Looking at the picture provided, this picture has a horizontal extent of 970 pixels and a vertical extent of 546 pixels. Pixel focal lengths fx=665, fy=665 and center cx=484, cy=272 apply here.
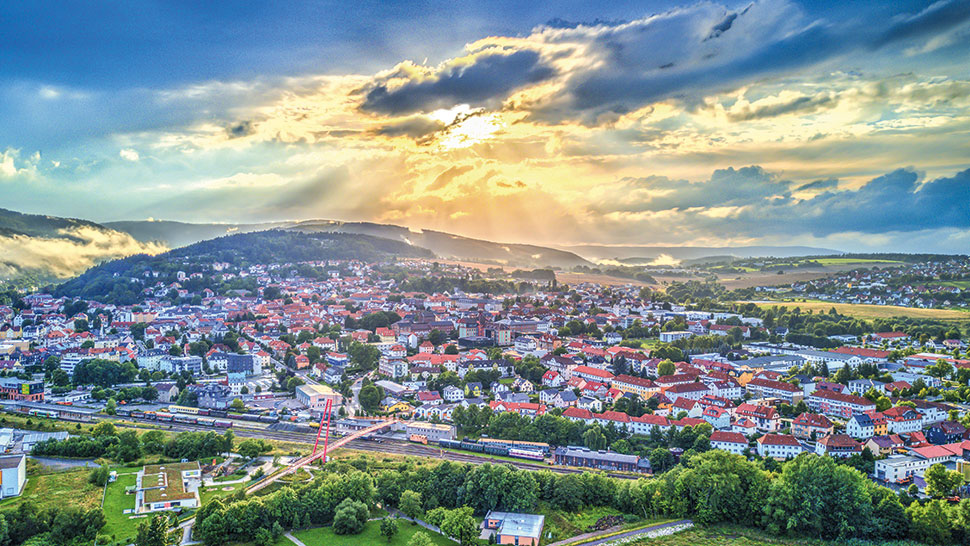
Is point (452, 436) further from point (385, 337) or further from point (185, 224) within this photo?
point (185, 224)

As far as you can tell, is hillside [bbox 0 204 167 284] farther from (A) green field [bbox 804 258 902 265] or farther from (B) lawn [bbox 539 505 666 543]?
(A) green field [bbox 804 258 902 265]

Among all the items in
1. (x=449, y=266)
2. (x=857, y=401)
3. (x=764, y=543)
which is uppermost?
(x=449, y=266)

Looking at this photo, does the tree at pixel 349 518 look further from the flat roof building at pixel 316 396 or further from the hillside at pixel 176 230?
the hillside at pixel 176 230

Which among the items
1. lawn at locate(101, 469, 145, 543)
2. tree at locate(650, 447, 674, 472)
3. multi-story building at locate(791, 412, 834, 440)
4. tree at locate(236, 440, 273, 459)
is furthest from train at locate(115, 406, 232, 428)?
multi-story building at locate(791, 412, 834, 440)

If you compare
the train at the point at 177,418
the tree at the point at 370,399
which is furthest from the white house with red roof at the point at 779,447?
the train at the point at 177,418

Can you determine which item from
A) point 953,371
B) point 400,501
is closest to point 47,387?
point 400,501

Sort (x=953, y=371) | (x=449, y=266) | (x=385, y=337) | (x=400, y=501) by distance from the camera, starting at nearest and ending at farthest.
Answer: (x=400, y=501) → (x=953, y=371) → (x=385, y=337) → (x=449, y=266)
